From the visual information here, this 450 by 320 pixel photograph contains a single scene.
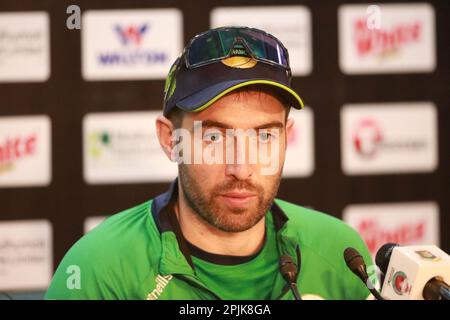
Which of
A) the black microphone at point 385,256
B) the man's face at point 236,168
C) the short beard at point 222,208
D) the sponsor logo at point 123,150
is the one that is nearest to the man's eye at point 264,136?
the man's face at point 236,168

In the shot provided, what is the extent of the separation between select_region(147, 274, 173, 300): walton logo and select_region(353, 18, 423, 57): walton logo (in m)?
0.93

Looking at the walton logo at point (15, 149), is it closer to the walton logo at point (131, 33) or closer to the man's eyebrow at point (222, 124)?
the walton logo at point (131, 33)

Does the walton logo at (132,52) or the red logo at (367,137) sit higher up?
the walton logo at (132,52)

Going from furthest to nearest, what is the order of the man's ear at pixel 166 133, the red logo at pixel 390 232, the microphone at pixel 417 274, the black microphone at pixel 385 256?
the red logo at pixel 390 232
the man's ear at pixel 166 133
the black microphone at pixel 385 256
the microphone at pixel 417 274

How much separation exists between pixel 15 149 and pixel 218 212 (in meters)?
0.72

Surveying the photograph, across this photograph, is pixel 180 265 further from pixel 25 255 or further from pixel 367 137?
pixel 367 137

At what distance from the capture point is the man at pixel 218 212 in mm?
1164

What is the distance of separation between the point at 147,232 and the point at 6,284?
0.59 metres

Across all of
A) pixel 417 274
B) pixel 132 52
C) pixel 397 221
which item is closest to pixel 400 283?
pixel 417 274

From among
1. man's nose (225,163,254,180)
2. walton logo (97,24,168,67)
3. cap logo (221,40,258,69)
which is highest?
walton logo (97,24,168,67)

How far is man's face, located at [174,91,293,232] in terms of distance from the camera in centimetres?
117

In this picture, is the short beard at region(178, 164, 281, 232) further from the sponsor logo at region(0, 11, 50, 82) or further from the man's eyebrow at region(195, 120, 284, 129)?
the sponsor logo at region(0, 11, 50, 82)

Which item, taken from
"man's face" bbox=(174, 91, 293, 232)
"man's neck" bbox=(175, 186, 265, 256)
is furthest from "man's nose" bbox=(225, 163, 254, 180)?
"man's neck" bbox=(175, 186, 265, 256)
